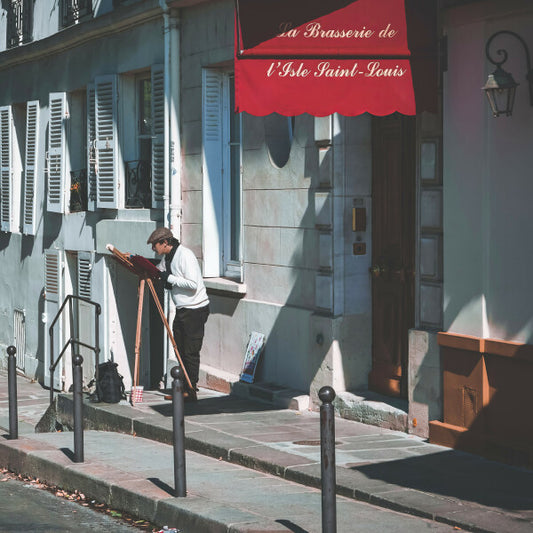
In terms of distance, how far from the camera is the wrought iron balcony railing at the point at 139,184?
1490cm

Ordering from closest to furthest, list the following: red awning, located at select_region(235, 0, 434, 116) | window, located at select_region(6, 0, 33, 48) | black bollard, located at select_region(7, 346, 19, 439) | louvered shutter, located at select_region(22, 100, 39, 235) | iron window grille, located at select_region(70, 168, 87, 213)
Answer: red awning, located at select_region(235, 0, 434, 116) → black bollard, located at select_region(7, 346, 19, 439) → iron window grille, located at select_region(70, 168, 87, 213) → louvered shutter, located at select_region(22, 100, 39, 235) → window, located at select_region(6, 0, 33, 48)

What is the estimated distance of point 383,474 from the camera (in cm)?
814

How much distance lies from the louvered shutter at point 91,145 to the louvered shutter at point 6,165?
340cm

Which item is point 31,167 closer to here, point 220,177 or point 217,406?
point 220,177

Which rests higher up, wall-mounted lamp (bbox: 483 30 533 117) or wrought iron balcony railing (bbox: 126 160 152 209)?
wall-mounted lamp (bbox: 483 30 533 117)

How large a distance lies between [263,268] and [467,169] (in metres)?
3.60

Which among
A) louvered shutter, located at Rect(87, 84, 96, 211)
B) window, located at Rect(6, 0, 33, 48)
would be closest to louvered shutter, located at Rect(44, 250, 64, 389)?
louvered shutter, located at Rect(87, 84, 96, 211)

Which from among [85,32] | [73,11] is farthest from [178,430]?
[73,11]

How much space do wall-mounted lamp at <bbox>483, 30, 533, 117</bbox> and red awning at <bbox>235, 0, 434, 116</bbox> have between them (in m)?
0.80

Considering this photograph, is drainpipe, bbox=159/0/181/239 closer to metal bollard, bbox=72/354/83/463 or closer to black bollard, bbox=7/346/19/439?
black bollard, bbox=7/346/19/439

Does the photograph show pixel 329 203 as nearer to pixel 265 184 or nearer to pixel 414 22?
pixel 265 184

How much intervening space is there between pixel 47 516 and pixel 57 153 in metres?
10.3

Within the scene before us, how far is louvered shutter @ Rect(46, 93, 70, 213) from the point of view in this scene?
17141mm

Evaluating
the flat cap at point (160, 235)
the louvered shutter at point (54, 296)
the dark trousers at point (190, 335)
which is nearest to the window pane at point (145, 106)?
the louvered shutter at point (54, 296)
